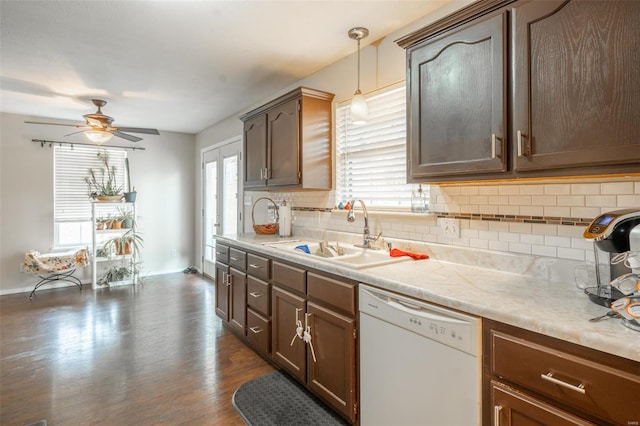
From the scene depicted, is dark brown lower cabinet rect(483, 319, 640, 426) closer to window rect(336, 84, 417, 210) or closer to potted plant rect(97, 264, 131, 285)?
window rect(336, 84, 417, 210)

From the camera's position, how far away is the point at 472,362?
1.29 m

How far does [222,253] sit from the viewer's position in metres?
3.35

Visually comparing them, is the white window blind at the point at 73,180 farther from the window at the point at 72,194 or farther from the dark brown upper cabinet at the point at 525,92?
the dark brown upper cabinet at the point at 525,92

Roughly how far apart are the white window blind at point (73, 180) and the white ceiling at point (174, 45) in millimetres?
1107

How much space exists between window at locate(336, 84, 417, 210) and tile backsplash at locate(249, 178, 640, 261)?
0.68ft

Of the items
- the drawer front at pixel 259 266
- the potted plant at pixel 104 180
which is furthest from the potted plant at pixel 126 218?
the drawer front at pixel 259 266

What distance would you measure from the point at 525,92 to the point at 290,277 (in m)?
1.66

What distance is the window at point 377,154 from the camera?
8.13 ft

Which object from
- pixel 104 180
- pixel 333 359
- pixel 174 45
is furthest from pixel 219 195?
pixel 333 359

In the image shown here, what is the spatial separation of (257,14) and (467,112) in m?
1.48

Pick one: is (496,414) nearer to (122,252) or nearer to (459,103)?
(459,103)

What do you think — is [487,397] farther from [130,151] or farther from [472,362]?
[130,151]

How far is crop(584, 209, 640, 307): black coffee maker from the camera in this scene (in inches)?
46.0

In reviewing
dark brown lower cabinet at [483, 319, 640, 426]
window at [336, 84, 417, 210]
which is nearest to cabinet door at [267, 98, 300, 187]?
window at [336, 84, 417, 210]
